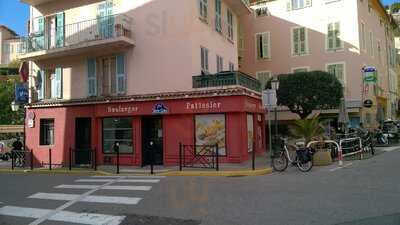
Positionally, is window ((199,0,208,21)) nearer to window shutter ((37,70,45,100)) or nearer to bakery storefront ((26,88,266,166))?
bakery storefront ((26,88,266,166))

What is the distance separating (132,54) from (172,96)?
3.19m

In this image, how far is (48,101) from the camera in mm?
22859

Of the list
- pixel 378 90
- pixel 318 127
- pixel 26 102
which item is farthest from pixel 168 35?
pixel 378 90

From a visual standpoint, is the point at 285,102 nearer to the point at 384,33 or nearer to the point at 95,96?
the point at 95,96

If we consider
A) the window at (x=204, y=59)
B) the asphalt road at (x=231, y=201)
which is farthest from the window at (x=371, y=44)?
the asphalt road at (x=231, y=201)

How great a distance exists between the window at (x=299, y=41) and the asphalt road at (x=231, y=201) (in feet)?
65.7

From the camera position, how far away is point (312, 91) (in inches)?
1085

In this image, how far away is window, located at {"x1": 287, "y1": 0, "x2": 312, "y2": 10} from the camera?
3284 cm

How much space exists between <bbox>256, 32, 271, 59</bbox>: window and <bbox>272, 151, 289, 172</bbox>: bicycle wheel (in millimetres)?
19770

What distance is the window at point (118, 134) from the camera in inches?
806

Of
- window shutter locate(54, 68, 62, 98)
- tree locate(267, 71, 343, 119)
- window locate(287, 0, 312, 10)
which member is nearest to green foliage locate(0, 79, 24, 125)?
window shutter locate(54, 68, 62, 98)

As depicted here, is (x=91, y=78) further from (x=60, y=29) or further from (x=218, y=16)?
(x=218, y=16)

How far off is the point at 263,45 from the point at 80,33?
17104 mm

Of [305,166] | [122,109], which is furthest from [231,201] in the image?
[122,109]
